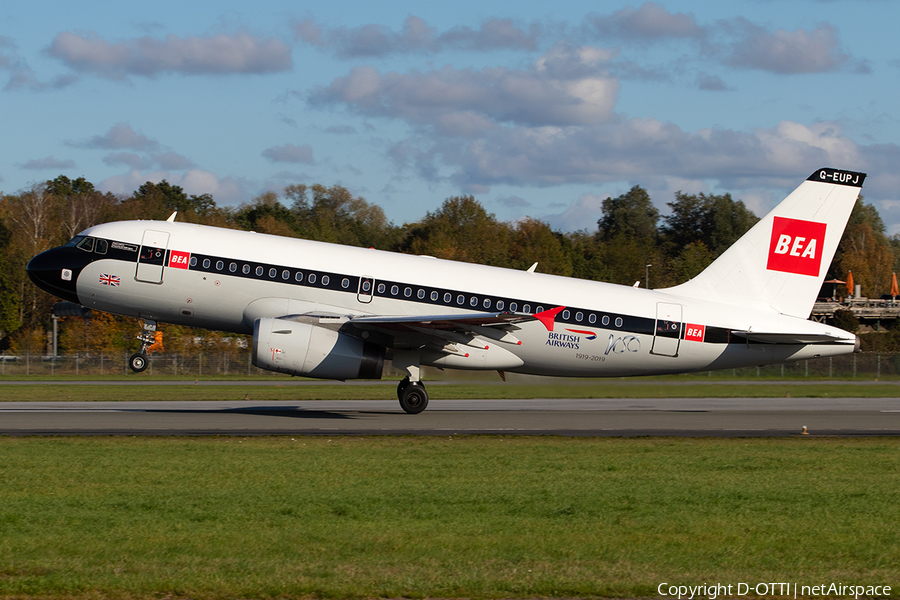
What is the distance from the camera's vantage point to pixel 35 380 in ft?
161

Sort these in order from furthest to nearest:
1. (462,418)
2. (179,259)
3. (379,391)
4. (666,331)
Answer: (379,391)
(666,331)
(462,418)
(179,259)

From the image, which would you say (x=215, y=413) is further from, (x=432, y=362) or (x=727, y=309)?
(x=727, y=309)

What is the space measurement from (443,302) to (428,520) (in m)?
14.1

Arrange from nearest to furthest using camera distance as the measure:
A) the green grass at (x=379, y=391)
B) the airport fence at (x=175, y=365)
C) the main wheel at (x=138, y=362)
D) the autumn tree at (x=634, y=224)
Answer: the main wheel at (x=138, y=362) → the green grass at (x=379, y=391) → the airport fence at (x=175, y=365) → the autumn tree at (x=634, y=224)

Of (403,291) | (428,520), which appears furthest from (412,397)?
(428,520)

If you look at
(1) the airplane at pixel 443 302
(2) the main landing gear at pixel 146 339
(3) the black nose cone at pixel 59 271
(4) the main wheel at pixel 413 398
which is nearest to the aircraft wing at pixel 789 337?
(1) the airplane at pixel 443 302

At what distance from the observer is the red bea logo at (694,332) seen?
26.5 meters

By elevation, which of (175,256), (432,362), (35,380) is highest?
(175,256)

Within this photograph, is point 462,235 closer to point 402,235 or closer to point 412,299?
point 402,235

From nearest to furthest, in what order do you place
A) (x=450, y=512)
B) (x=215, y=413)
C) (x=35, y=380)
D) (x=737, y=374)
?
(x=450, y=512)
(x=215, y=413)
(x=35, y=380)
(x=737, y=374)

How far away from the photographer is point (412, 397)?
1006 inches

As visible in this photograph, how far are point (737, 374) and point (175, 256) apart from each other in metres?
39.1

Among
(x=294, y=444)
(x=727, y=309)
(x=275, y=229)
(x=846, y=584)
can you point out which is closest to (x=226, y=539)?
(x=846, y=584)

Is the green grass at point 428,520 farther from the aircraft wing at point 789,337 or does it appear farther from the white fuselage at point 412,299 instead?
the aircraft wing at point 789,337
